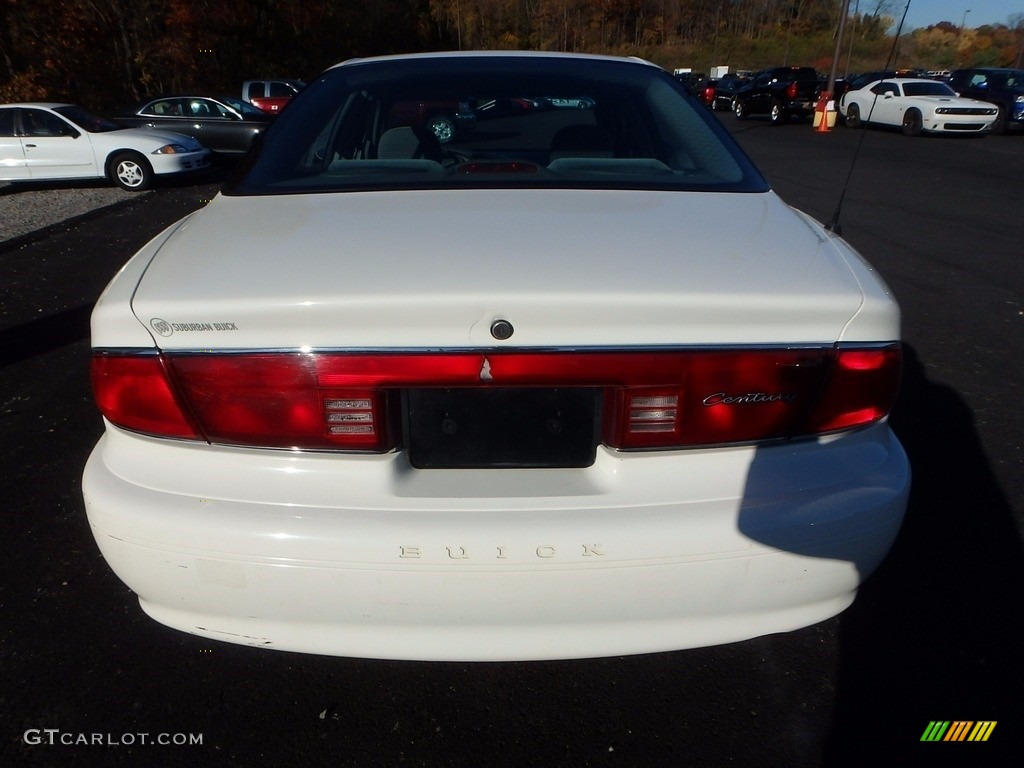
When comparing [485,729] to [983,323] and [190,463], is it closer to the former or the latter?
[190,463]

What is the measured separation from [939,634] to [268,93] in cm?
2099

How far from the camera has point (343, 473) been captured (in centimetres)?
161

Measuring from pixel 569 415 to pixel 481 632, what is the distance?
1.64ft

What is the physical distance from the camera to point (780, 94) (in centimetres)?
2595

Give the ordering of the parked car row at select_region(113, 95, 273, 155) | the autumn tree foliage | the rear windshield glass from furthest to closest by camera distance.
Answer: the autumn tree foliage, the parked car row at select_region(113, 95, 273, 155), the rear windshield glass

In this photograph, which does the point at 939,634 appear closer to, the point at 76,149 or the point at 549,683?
the point at 549,683

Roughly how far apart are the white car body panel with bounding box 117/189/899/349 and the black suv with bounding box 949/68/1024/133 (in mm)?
22914

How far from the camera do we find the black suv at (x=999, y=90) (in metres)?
20.4

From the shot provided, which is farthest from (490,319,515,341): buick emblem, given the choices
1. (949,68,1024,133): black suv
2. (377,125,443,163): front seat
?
(949,68,1024,133): black suv

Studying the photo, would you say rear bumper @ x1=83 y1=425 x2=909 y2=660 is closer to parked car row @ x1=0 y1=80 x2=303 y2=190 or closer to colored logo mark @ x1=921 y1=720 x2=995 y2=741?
colored logo mark @ x1=921 y1=720 x2=995 y2=741

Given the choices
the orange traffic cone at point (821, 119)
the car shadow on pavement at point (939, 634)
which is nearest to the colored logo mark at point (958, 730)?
the car shadow on pavement at point (939, 634)

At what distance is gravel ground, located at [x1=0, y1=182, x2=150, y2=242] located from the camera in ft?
29.5

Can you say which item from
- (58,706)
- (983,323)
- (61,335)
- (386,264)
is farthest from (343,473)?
(983,323)

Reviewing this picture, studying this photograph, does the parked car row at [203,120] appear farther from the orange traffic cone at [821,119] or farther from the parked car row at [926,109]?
the orange traffic cone at [821,119]
